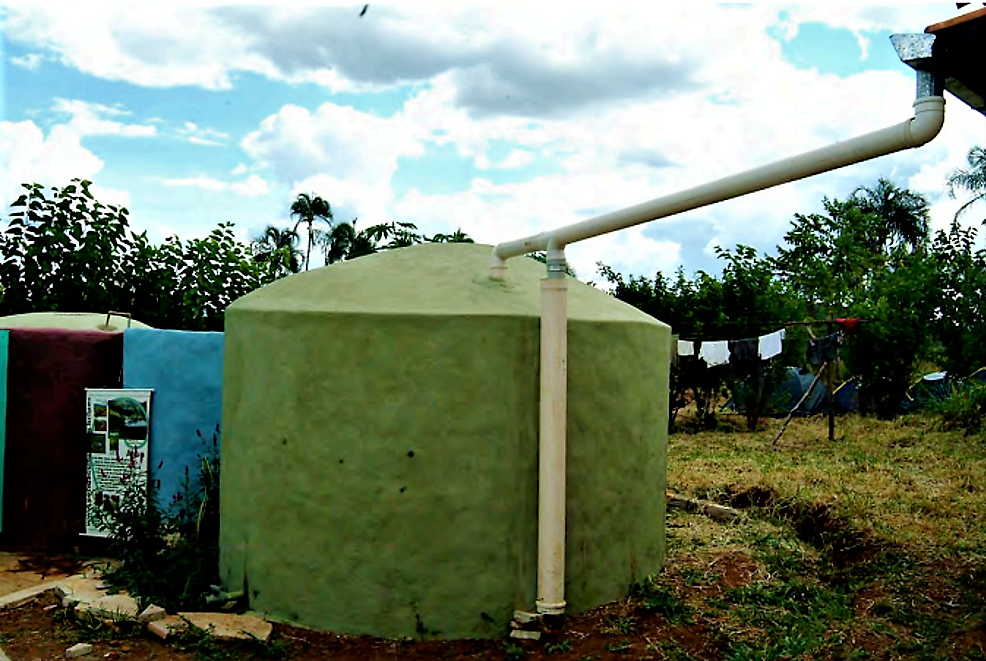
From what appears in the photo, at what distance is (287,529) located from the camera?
5965mm

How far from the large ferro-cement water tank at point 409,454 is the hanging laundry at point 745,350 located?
10.4 m

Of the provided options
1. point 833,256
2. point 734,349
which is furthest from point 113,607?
point 833,256

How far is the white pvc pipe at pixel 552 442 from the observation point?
5.70 m

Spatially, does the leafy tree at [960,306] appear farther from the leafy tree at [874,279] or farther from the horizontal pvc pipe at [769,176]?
the horizontal pvc pipe at [769,176]

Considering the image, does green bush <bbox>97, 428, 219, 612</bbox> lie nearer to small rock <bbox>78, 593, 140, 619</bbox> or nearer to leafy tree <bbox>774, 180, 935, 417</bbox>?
small rock <bbox>78, 593, 140, 619</bbox>

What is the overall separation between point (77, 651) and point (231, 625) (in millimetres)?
886

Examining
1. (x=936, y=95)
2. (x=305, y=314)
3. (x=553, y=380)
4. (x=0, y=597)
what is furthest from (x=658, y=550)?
(x=0, y=597)

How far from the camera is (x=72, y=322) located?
9.33 m

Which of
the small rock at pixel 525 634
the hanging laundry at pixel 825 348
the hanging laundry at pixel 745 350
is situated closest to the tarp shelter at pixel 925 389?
the hanging laundry at pixel 825 348

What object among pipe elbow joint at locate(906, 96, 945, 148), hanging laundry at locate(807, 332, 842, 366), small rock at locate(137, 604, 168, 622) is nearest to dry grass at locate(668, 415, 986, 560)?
hanging laundry at locate(807, 332, 842, 366)

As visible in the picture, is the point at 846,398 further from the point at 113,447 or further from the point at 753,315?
the point at 113,447

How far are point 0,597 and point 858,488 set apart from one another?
807 cm

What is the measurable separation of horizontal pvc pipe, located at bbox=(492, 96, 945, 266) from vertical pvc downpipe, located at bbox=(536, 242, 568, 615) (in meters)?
0.37

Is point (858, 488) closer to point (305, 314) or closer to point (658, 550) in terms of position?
point (658, 550)
